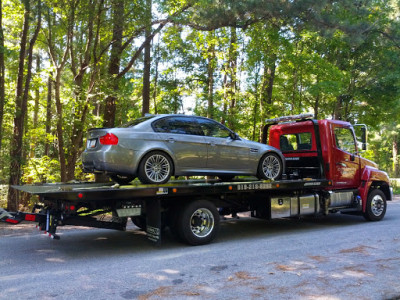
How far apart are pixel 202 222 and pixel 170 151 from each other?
1.48 m

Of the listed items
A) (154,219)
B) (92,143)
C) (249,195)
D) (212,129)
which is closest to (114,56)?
(212,129)

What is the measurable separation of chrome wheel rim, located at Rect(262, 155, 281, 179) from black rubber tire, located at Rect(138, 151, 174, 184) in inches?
100

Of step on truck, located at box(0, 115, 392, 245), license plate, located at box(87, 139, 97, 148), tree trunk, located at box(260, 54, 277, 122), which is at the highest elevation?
tree trunk, located at box(260, 54, 277, 122)

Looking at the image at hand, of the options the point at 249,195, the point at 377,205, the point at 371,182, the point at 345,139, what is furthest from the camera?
the point at 377,205

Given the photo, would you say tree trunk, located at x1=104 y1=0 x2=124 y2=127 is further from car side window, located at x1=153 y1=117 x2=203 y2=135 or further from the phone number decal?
the phone number decal

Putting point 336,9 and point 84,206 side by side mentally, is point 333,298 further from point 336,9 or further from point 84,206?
point 336,9

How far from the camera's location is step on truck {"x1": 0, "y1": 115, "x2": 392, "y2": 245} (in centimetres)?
581

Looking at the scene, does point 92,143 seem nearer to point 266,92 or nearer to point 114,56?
point 114,56

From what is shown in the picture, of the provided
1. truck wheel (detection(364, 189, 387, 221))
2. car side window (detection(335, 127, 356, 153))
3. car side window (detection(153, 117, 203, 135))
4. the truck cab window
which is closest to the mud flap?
car side window (detection(153, 117, 203, 135))

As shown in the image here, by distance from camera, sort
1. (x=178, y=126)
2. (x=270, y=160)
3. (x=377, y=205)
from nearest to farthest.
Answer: (x=178, y=126)
(x=270, y=160)
(x=377, y=205)

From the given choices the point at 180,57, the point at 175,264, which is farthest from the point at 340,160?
the point at 180,57

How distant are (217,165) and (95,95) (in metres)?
6.90

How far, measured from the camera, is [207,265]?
17.5 ft

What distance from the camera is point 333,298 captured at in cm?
401
